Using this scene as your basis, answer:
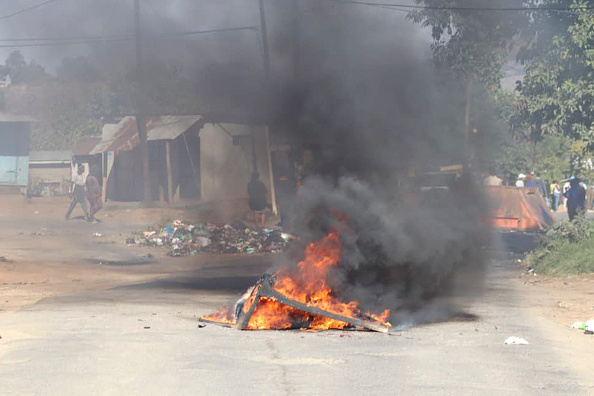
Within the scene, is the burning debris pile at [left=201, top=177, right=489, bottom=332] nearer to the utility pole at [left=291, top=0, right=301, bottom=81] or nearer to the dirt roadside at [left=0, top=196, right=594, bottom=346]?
the dirt roadside at [left=0, top=196, right=594, bottom=346]

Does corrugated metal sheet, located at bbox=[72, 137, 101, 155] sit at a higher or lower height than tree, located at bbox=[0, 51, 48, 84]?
lower

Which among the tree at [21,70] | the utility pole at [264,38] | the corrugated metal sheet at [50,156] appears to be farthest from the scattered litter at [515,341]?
the corrugated metal sheet at [50,156]

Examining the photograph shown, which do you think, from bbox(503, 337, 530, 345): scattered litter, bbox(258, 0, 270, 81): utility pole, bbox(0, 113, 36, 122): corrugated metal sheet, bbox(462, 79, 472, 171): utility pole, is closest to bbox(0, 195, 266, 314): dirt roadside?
bbox(258, 0, 270, 81): utility pole

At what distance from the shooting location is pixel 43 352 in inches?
256

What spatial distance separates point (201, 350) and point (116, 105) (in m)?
17.3

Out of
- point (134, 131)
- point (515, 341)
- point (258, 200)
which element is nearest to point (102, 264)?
point (258, 200)

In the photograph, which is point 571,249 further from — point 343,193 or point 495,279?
point 343,193

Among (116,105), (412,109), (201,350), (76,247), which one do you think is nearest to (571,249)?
(412,109)

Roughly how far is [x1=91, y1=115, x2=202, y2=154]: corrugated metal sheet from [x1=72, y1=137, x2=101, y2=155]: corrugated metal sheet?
4.73m

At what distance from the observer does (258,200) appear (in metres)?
20.2

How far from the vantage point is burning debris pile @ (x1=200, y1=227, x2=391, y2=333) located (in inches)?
305

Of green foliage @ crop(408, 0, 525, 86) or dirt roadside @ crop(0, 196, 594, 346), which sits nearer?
dirt roadside @ crop(0, 196, 594, 346)

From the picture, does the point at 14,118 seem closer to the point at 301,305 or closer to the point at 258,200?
the point at 258,200

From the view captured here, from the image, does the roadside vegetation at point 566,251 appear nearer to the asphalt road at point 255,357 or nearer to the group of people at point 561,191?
the group of people at point 561,191
